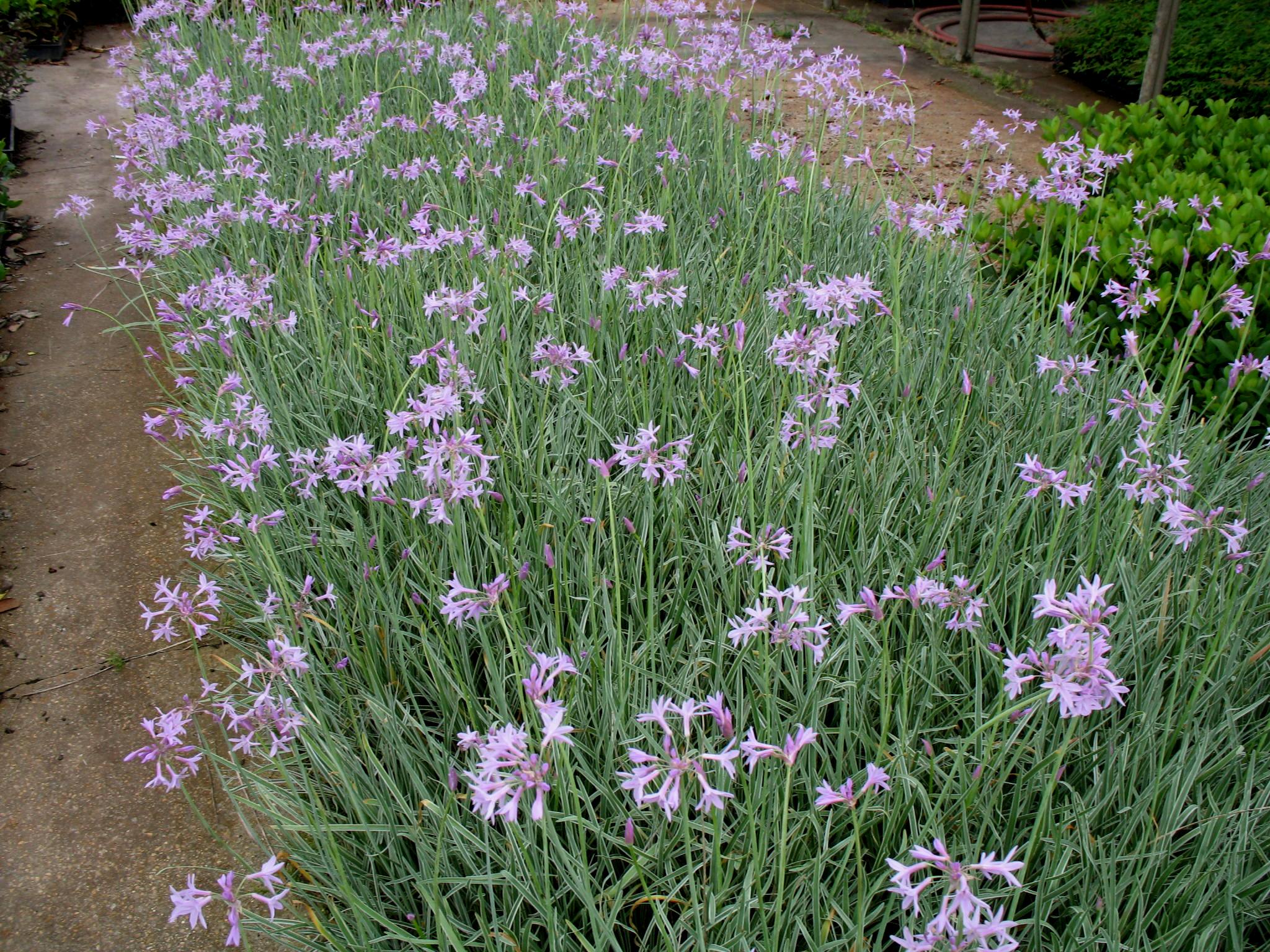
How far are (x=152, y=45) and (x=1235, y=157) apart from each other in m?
6.91

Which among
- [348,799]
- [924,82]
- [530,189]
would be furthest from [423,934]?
[924,82]

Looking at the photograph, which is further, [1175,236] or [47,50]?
[47,50]

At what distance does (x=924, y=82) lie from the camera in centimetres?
780

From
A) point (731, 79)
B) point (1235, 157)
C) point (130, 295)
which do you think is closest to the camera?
point (1235, 157)

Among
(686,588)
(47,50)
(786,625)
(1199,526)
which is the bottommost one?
(686,588)

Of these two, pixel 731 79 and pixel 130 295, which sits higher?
pixel 731 79

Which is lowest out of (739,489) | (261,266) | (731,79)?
(739,489)

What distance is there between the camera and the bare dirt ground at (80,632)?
2.00m

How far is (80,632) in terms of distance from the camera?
8.84 feet

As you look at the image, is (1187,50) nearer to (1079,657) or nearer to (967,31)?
(967,31)

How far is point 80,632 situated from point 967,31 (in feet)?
28.3

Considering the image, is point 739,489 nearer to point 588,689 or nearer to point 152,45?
point 588,689

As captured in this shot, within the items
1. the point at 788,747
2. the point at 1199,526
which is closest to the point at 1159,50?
the point at 1199,526

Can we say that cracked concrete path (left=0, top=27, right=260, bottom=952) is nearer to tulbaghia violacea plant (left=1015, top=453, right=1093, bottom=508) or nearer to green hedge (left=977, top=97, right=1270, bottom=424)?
tulbaghia violacea plant (left=1015, top=453, right=1093, bottom=508)
